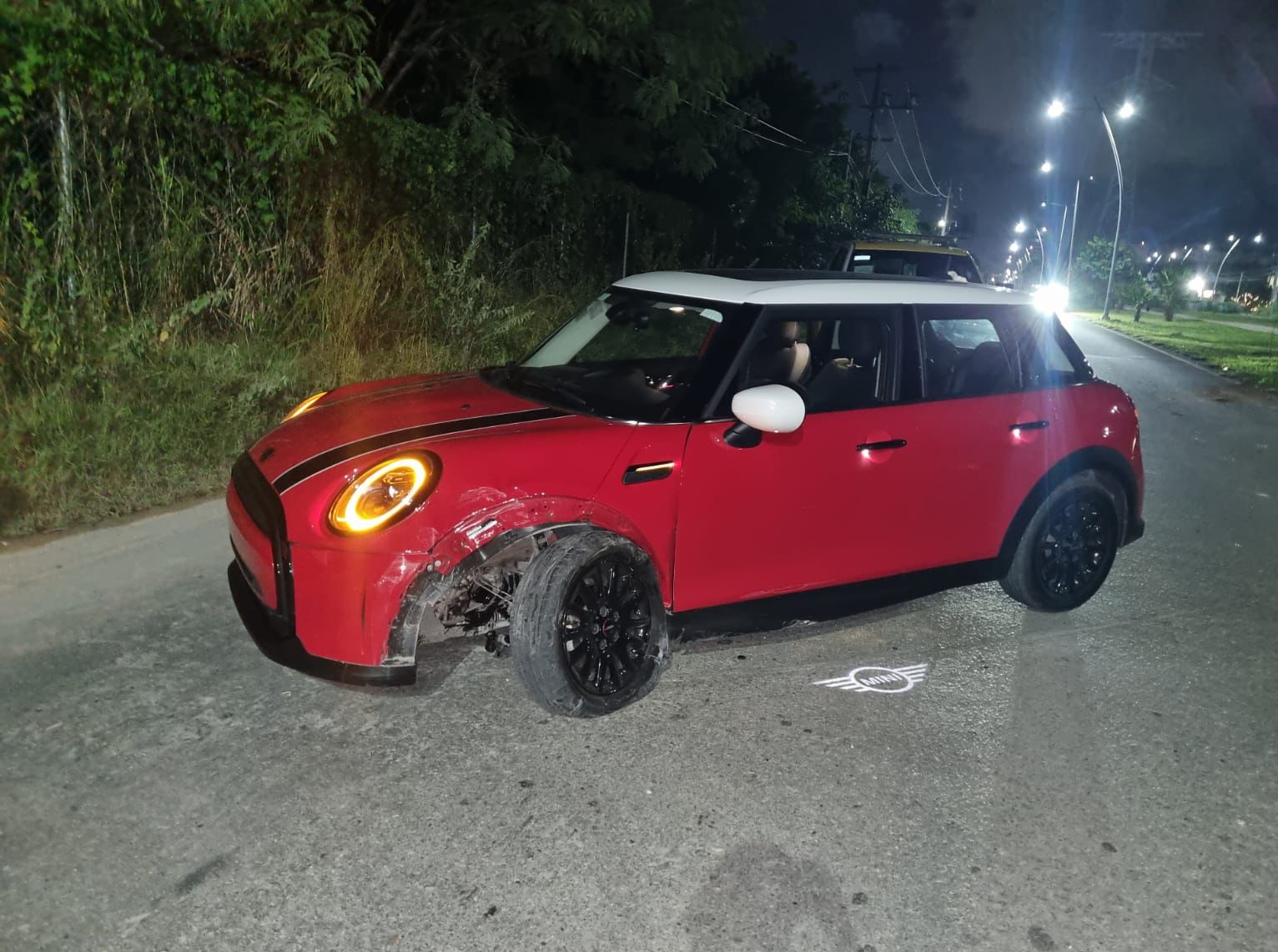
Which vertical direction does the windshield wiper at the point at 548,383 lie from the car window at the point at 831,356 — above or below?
below

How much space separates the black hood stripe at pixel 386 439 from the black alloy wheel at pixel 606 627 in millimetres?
679

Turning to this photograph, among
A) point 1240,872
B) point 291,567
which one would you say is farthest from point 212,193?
point 1240,872

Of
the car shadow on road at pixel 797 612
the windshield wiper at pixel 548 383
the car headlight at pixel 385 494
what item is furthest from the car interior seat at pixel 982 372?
the car headlight at pixel 385 494

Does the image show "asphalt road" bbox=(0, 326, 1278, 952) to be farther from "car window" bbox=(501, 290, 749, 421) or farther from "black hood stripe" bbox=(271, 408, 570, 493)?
"car window" bbox=(501, 290, 749, 421)

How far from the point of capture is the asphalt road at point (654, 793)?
106 inches

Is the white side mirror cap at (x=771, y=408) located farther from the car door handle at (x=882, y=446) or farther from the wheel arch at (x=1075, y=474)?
the wheel arch at (x=1075, y=474)

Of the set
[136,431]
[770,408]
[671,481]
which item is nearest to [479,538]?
[671,481]

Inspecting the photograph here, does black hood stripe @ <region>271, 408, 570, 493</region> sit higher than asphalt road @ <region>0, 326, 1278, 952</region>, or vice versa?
black hood stripe @ <region>271, 408, 570, 493</region>

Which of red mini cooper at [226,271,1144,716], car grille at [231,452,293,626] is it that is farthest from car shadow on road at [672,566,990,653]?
car grille at [231,452,293,626]

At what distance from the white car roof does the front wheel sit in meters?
1.31

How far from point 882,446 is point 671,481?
1.02 m

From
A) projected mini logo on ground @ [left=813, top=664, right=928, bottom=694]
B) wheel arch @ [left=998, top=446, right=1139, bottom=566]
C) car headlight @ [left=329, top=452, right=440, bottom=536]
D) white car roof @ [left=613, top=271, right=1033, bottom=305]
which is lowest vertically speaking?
projected mini logo on ground @ [left=813, top=664, right=928, bottom=694]

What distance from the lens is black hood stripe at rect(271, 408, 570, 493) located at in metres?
3.60

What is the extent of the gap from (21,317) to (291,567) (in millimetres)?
4814
